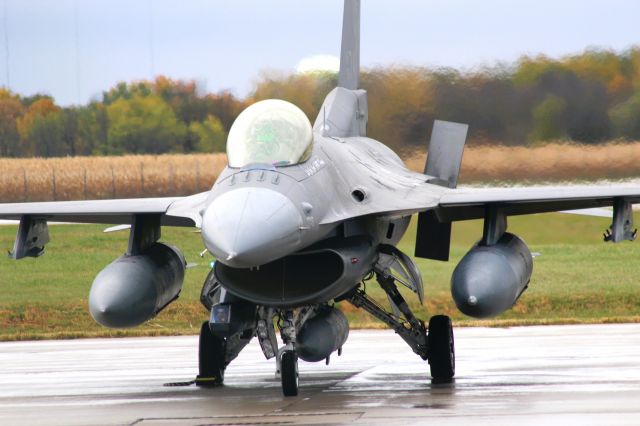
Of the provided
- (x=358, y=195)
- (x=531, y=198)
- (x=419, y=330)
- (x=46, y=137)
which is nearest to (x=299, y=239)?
(x=358, y=195)

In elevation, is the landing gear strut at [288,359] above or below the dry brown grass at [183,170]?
below

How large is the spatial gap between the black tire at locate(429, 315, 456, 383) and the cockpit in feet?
9.60

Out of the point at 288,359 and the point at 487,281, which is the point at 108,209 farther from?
the point at 487,281

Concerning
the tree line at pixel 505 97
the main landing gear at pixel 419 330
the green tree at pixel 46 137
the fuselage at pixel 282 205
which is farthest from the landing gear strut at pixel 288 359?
the green tree at pixel 46 137

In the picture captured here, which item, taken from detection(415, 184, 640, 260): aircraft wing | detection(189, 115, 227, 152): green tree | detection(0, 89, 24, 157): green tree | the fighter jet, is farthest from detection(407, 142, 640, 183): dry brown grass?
detection(0, 89, 24, 157): green tree

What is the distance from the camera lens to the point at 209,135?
981 inches

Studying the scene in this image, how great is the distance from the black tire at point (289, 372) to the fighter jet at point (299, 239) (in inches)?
0.5

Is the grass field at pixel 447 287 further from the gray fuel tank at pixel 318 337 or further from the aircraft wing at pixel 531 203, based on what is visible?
the gray fuel tank at pixel 318 337

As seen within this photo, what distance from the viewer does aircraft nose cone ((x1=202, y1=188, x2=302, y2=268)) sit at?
9984mm

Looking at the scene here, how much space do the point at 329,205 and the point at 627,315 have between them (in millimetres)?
12466

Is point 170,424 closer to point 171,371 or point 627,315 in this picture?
point 171,371

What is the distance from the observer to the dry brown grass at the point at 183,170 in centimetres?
2059

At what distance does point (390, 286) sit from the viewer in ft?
43.4

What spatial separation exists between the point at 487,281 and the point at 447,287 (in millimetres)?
10932
